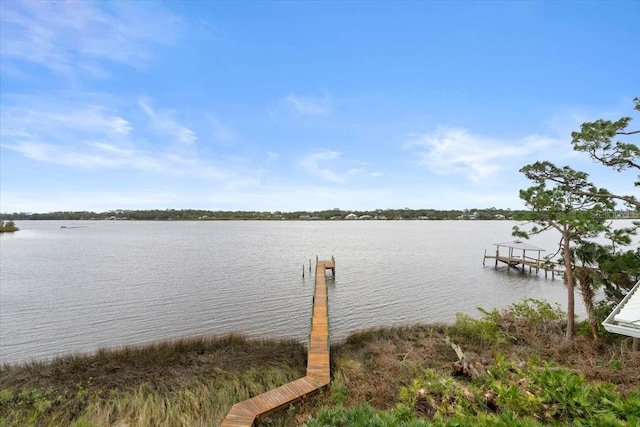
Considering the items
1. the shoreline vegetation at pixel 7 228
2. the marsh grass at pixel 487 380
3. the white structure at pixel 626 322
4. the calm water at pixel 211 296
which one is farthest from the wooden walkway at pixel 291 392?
the shoreline vegetation at pixel 7 228

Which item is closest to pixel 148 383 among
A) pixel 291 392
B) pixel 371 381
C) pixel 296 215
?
pixel 291 392

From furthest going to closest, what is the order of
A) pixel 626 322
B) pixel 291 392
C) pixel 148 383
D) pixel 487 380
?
pixel 148 383 → pixel 291 392 → pixel 487 380 → pixel 626 322

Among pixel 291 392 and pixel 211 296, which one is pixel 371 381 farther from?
pixel 211 296

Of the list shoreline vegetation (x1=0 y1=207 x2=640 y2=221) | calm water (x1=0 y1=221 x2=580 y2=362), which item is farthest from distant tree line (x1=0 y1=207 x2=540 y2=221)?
calm water (x1=0 y1=221 x2=580 y2=362)

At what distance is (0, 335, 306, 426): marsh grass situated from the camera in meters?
6.50

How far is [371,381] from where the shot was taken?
23.1 ft

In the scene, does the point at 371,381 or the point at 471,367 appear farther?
the point at 471,367

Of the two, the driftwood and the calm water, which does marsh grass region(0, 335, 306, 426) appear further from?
the driftwood

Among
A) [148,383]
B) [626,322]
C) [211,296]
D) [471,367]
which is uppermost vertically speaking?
[626,322]

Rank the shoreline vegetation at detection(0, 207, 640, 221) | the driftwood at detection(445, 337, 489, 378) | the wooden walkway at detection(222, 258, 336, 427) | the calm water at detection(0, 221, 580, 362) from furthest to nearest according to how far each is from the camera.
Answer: the shoreline vegetation at detection(0, 207, 640, 221) < the calm water at detection(0, 221, 580, 362) < the driftwood at detection(445, 337, 489, 378) < the wooden walkway at detection(222, 258, 336, 427)

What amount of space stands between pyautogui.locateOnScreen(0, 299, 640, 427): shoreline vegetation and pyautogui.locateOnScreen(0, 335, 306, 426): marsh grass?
0.03m

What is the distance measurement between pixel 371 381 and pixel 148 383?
19.5 ft

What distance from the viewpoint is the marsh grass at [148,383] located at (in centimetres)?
650

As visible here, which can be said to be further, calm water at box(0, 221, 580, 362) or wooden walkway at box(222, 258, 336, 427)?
calm water at box(0, 221, 580, 362)
